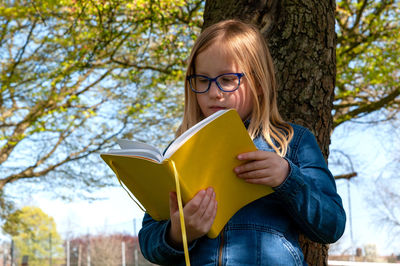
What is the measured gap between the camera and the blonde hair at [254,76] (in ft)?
5.50

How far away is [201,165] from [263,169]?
190 millimetres

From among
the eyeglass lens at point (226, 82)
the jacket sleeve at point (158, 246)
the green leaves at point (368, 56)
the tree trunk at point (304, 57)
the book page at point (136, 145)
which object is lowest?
the jacket sleeve at point (158, 246)

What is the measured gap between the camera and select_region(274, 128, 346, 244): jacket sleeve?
1.47m

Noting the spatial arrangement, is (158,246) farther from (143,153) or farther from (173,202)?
(143,153)

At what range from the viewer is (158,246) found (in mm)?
1606

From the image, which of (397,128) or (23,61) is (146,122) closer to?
(23,61)

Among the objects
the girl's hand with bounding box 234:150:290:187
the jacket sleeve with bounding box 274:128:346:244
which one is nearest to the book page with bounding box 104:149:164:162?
the girl's hand with bounding box 234:150:290:187

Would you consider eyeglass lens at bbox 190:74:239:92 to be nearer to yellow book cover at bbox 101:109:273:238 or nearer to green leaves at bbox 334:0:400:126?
yellow book cover at bbox 101:109:273:238

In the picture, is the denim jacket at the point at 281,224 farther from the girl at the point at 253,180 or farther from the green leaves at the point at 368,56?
the green leaves at the point at 368,56

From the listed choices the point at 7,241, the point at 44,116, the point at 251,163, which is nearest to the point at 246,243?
the point at 251,163

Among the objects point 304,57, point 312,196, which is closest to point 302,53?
point 304,57

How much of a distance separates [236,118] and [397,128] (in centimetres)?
951

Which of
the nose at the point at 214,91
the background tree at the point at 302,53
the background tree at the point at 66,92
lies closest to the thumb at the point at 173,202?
the nose at the point at 214,91

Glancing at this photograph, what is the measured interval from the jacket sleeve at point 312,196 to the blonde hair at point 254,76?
0.28ft
